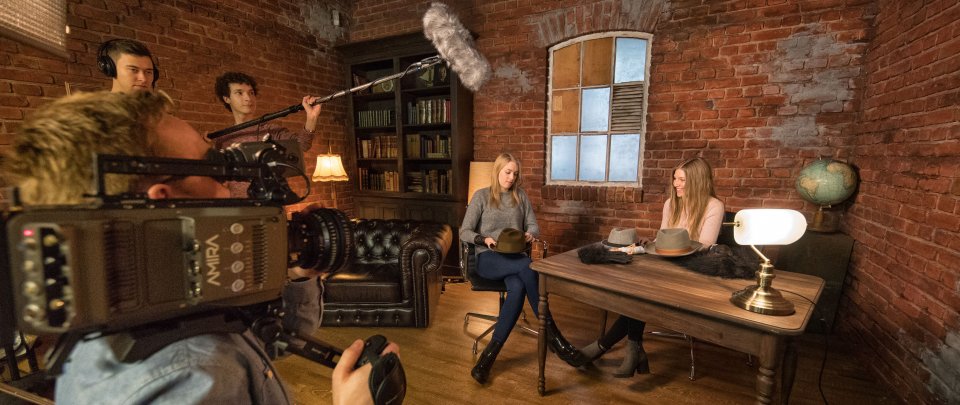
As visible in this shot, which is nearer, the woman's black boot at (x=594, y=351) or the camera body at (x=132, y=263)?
the camera body at (x=132, y=263)

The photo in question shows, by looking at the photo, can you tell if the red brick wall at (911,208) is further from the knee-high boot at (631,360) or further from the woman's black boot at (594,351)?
the woman's black boot at (594,351)

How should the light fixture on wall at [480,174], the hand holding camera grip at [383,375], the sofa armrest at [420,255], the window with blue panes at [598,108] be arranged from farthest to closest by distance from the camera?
1. the light fixture on wall at [480,174]
2. the window with blue panes at [598,108]
3. the sofa armrest at [420,255]
4. the hand holding camera grip at [383,375]

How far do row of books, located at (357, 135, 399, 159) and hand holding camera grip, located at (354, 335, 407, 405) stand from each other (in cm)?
333

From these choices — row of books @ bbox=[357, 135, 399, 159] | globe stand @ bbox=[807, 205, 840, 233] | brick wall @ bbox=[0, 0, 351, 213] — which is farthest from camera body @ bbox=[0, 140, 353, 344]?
row of books @ bbox=[357, 135, 399, 159]

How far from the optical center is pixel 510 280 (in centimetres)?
223

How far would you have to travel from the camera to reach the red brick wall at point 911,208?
160 cm

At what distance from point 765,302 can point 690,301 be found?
0.22 metres

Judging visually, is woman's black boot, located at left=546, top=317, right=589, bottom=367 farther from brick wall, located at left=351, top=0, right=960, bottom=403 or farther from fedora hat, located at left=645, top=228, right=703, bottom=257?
brick wall, located at left=351, top=0, right=960, bottom=403

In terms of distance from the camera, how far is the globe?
2387 mm

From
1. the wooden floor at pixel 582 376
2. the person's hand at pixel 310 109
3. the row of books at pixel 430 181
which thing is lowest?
the wooden floor at pixel 582 376

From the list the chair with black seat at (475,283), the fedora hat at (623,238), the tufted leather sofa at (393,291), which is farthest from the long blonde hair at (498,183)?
the fedora hat at (623,238)

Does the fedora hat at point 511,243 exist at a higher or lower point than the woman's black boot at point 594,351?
higher

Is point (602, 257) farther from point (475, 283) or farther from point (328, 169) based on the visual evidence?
point (328, 169)

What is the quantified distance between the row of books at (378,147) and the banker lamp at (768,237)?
128 inches
